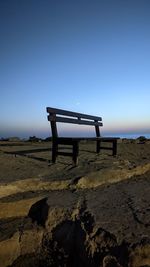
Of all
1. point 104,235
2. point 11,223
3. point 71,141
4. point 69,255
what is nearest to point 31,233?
point 11,223

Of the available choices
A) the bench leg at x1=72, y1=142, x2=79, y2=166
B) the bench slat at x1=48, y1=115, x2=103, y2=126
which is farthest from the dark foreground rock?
the bench slat at x1=48, y1=115, x2=103, y2=126

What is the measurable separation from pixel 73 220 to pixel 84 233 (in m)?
0.29

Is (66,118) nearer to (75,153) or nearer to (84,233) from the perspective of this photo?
(75,153)

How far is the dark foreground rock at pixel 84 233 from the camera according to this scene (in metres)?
2.17

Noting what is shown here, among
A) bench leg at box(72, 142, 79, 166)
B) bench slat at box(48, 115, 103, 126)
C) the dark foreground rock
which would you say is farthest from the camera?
bench slat at box(48, 115, 103, 126)

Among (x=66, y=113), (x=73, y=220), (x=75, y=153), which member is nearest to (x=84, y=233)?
(x=73, y=220)

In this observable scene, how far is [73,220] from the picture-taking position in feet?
9.03

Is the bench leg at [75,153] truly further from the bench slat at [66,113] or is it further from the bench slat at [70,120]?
the bench slat at [66,113]

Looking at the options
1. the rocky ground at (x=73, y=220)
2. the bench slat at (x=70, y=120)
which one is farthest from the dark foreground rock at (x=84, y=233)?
the bench slat at (x=70, y=120)

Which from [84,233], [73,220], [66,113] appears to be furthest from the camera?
[66,113]

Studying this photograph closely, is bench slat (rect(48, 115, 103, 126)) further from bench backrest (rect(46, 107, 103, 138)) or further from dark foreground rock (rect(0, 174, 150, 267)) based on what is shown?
dark foreground rock (rect(0, 174, 150, 267))

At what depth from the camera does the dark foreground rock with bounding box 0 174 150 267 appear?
2.17 meters

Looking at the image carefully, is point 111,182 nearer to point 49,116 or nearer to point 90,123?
point 49,116

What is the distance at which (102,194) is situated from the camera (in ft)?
11.4
